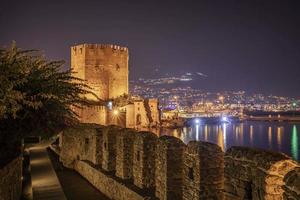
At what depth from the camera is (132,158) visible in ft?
31.8

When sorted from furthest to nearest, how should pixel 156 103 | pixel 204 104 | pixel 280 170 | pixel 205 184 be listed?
pixel 204 104
pixel 156 103
pixel 205 184
pixel 280 170

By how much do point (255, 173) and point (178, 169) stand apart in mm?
2682

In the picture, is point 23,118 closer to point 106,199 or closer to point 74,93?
point 74,93

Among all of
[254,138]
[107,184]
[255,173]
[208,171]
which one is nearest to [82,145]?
[107,184]

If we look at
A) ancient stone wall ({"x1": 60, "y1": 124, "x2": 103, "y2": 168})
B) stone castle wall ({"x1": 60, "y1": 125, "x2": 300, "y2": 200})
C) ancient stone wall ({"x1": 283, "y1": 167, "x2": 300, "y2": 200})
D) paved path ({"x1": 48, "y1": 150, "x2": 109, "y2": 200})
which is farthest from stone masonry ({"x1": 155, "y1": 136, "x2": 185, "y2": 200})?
ancient stone wall ({"x1": 60, "y1": 124, "x2": 103, "y2": 168})

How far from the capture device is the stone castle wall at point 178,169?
169 inches

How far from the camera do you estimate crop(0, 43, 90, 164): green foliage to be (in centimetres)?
611

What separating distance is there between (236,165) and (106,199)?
602cm

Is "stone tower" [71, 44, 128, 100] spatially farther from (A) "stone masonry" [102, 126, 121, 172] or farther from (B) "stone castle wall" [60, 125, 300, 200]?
(A) "stone masonry" [102, 126, 121, 172]

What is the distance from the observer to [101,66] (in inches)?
1563

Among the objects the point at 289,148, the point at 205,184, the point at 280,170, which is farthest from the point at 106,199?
the point at 289,148

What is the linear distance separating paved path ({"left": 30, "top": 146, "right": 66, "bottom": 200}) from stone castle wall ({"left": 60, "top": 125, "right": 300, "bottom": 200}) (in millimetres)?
1251

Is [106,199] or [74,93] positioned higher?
[74,93]

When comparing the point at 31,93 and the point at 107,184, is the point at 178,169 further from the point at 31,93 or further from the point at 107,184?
the point at 107,184
